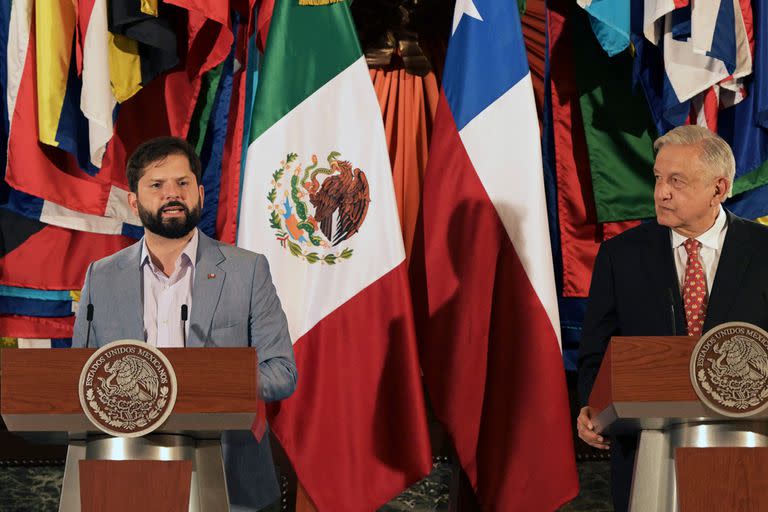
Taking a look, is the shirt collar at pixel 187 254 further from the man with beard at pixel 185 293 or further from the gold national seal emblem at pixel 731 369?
the gold national seal emblem at pixel 731 369

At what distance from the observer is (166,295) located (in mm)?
3109

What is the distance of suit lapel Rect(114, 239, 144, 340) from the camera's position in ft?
9.76

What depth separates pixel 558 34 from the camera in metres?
4.45

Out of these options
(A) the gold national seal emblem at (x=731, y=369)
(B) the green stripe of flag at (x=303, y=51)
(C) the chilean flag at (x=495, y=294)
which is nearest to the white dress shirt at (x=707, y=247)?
(A) the gold national seal emblem at (x=731, y=369)

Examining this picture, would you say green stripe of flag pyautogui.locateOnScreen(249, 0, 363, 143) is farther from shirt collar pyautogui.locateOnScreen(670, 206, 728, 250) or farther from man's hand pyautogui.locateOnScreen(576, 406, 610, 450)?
man's hand pyautogui.locateOnScreen(576, 406, 610, 450)

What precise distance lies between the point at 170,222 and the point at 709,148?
132 centimetres

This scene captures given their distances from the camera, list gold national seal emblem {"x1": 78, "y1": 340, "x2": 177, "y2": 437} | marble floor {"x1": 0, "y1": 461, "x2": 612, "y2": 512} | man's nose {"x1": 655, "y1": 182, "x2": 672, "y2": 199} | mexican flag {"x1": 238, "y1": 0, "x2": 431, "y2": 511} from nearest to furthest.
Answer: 1. gold national seal emblem {"x1": 78, "y1": 340, "x2": 177, "y2": 437}
2. man's nose {"x1": 655, "y1": 182, "x2": 672, "y2": 199}
3. mexican flag {"x1": 238, "y1": 0, "x2": 431, "y2": 511}
4. marble floor {"x1": 0, "y1": 461, "x2": 612, "y2": 512}

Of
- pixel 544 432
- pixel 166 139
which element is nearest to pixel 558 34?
pixel 544 432

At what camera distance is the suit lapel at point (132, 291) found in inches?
117

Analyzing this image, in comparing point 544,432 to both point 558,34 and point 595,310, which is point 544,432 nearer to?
point 595,310

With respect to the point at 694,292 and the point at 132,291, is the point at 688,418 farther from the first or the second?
the point at 132,291

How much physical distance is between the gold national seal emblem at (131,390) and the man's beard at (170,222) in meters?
0.76

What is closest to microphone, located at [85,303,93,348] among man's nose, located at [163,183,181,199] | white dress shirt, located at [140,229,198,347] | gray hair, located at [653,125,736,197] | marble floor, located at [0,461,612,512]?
white dress shirt, located at [140,229,198,347]

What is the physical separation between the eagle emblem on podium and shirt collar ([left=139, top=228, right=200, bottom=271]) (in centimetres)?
86
